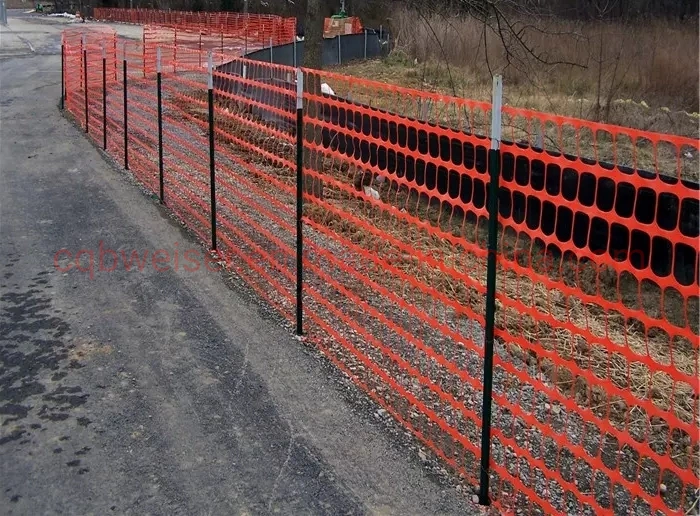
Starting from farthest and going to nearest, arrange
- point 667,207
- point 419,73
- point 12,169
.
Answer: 1. point 419,73
2. point 12,169
3. point 667,207

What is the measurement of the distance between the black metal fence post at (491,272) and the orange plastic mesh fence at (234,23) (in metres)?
32.4

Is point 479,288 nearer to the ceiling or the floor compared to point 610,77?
nearer to the floor

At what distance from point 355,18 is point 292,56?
61.4ft

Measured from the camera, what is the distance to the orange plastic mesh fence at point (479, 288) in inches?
133

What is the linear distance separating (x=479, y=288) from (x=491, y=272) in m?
0.44

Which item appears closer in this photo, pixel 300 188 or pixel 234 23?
pixel 300 188

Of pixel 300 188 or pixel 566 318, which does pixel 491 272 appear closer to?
pixel 566 318

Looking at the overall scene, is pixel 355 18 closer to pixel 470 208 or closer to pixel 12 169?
pixel 12 169

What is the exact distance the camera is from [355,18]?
148 ft

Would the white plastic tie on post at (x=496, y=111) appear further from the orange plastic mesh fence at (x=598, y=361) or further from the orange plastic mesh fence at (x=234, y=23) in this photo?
the orange plastic mesh fence at (x=234, y=23)

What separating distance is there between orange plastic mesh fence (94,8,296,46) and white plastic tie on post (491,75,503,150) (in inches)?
1277

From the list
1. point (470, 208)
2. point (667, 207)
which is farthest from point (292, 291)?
point (667, 207)

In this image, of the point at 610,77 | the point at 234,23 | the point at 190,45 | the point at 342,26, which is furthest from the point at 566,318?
the point at 234,23

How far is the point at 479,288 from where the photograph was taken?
389 centimetres
